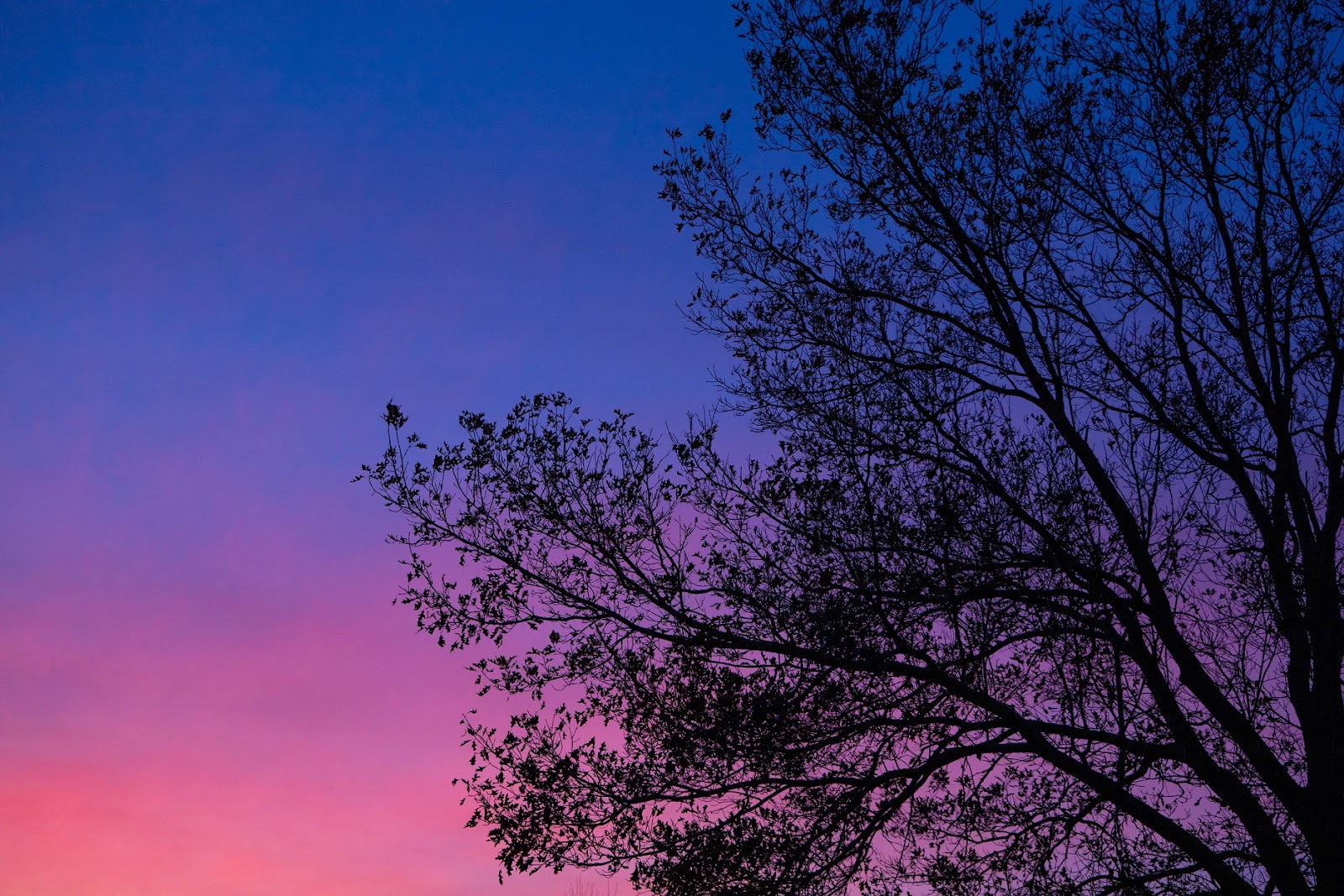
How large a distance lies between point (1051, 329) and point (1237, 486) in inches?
103

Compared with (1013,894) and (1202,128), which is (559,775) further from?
(1202,128)

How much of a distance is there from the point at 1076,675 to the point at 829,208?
18.9 feet

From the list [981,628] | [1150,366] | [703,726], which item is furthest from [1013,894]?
[1150,366]

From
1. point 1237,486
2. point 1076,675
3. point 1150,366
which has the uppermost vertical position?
point 1150,366

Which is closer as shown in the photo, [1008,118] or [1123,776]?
[1123,776]

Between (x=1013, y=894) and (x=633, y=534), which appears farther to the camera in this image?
(x=633, y=534)

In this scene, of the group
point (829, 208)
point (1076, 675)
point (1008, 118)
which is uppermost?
point (1008, 118)

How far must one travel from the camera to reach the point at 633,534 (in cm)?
1165

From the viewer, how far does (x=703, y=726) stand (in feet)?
35.5

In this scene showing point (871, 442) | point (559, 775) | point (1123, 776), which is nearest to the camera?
point (1123, 776)

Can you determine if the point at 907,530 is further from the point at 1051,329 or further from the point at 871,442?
the point at 1051,329

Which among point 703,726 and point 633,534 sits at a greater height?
point 633,534

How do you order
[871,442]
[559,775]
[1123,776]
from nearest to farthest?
[1123,776], [559,775], [871,442]

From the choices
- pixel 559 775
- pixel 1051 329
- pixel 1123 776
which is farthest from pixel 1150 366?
pixel 559 775
